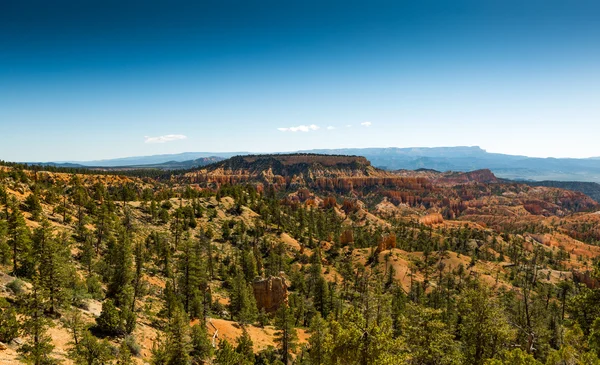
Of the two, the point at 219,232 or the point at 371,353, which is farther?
the point at 219,232

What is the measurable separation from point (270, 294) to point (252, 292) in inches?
159

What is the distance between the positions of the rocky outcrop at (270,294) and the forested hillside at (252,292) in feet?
1.01

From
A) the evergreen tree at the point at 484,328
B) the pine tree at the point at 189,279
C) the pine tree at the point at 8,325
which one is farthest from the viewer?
the pine tree at the point at 189,279

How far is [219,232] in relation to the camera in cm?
10962

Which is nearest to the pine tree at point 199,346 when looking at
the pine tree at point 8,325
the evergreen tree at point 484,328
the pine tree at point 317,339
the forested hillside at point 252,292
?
the forested hillside at point 252,292

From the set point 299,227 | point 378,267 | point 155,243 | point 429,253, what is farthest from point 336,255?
point 155,243

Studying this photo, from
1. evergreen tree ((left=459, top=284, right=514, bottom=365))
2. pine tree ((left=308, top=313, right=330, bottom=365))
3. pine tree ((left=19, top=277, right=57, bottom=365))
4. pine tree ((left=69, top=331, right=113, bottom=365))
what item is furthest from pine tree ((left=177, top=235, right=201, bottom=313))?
evergreen tree ((left=459, top=284, right=514, bottom=365))

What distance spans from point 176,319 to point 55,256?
13317 mm

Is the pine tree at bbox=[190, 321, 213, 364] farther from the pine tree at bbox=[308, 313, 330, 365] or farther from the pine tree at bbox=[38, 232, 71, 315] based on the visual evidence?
the pine tree at bbox=[38, 232, 71, 315]

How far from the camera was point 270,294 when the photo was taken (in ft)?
231

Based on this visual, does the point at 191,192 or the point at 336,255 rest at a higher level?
the point at 191,192

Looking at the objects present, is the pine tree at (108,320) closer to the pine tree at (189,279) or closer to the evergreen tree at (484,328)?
the pine tree at (189,279)

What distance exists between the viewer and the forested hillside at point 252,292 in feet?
80.9

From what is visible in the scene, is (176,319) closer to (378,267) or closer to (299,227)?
(378,267)
